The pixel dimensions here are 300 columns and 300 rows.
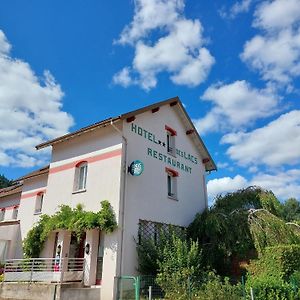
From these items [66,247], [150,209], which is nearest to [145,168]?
[150,209]

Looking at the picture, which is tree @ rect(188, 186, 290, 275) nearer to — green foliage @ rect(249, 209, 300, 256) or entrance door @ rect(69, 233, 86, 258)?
green foliage @ rect(249, 209, 300, 256)

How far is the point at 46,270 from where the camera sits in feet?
49.4

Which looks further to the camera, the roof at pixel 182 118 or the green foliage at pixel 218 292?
the roof at pixel 182 118

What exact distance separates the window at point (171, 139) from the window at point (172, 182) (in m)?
1.22

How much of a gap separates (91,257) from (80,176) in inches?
168

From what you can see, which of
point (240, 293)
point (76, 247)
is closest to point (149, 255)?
point (76, 247)

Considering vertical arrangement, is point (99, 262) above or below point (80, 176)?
below

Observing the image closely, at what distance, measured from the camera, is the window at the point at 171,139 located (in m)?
19.3

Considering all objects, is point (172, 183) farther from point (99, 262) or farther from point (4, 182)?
point (4, 182)

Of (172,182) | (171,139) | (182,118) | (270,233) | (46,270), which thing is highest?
(182,118)

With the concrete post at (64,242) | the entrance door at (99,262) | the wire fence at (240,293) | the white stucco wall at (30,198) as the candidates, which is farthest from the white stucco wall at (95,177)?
the white stucco wall at (30,198)

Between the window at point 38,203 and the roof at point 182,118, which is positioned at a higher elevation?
the roof at point 182,118

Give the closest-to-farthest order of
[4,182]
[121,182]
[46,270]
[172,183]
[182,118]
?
[121,182]
[46,270]
[172,183]
[182,118]
[4,182]

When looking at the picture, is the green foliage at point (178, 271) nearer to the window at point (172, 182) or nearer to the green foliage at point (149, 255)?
the green foliage at point (149, 255)
